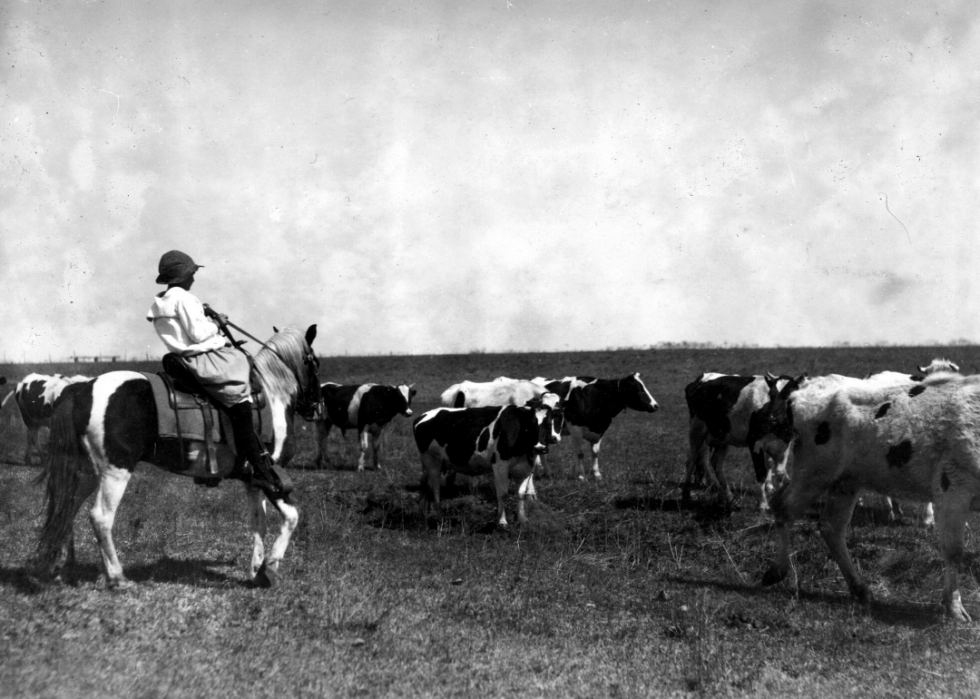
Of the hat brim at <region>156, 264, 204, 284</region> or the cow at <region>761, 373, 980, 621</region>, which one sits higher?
the hat brim at <region>156, 264, 204, 284</region>

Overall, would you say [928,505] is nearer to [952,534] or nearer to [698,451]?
[698,451]

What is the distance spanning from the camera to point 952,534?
25.4 ft

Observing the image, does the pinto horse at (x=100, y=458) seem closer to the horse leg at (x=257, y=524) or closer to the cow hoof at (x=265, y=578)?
the cow hoof at (x=265, y=578)

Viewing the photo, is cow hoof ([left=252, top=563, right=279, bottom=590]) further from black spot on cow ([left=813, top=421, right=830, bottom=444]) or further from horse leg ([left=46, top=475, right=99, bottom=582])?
black spot on cow ([left=813, top=421, right=830, bottom=444])

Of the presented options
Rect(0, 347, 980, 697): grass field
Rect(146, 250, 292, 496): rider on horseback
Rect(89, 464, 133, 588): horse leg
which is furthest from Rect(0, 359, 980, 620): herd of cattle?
Rect(146, 250, 292, 496): rider on horseback

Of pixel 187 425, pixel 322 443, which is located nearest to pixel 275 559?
pixel 187 425

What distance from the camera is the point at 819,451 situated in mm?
8766

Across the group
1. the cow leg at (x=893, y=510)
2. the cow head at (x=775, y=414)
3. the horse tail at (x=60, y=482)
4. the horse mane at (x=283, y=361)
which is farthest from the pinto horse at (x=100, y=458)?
the cow leg at (x=893, y=510)

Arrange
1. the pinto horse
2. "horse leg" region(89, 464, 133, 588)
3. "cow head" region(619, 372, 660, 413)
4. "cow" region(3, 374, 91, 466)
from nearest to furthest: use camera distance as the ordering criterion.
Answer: "horse leg" region(89, 464, 133, 588)
the pinto horse
"cow" region(3, 374, 91, 466)
"cow head" region(619, 372, 660, 413)

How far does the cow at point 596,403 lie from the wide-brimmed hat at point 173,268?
11.5 meters

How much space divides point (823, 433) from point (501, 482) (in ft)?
15.7

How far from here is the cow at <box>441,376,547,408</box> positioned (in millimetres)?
19578

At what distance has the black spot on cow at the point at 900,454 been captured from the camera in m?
8.16

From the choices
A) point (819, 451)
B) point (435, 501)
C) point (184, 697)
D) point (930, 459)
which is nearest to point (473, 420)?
point (435, 501)
